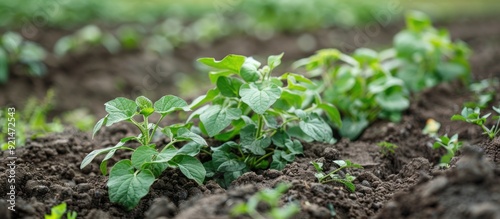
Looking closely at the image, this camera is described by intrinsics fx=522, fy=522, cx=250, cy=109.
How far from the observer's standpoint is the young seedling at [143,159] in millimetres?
2092

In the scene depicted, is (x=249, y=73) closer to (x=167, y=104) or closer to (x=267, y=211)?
(x=167, y=104)

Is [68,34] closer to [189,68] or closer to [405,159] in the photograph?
[189,68]

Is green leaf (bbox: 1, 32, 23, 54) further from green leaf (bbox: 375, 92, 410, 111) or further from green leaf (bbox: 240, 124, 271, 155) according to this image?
green leaf (bbox: 375, 92, 410, 111)

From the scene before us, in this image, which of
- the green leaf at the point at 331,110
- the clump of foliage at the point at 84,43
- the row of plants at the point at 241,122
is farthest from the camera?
the clump of foliage at the point at 84,43

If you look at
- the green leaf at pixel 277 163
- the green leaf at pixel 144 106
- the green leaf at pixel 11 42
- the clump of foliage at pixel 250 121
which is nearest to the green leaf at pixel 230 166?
the clump of foliage at pixel 250 121

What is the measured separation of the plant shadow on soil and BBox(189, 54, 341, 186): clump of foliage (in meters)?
0.10

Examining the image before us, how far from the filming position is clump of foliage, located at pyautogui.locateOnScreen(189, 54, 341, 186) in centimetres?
234

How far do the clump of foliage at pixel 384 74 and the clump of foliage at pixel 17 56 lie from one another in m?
2.47

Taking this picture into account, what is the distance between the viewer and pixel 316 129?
96.3 inches

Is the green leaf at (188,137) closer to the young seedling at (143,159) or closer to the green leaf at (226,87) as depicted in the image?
the young seedling at (143,159)

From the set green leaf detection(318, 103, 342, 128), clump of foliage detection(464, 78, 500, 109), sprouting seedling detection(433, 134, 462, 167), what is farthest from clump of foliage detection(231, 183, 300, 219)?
clump of foliage detection(464, 78, 500, 109)

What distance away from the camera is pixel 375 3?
7797mm

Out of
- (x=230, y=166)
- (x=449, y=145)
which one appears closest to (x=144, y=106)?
(x=230, y=166)

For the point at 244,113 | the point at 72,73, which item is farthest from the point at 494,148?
the point at 72,73
